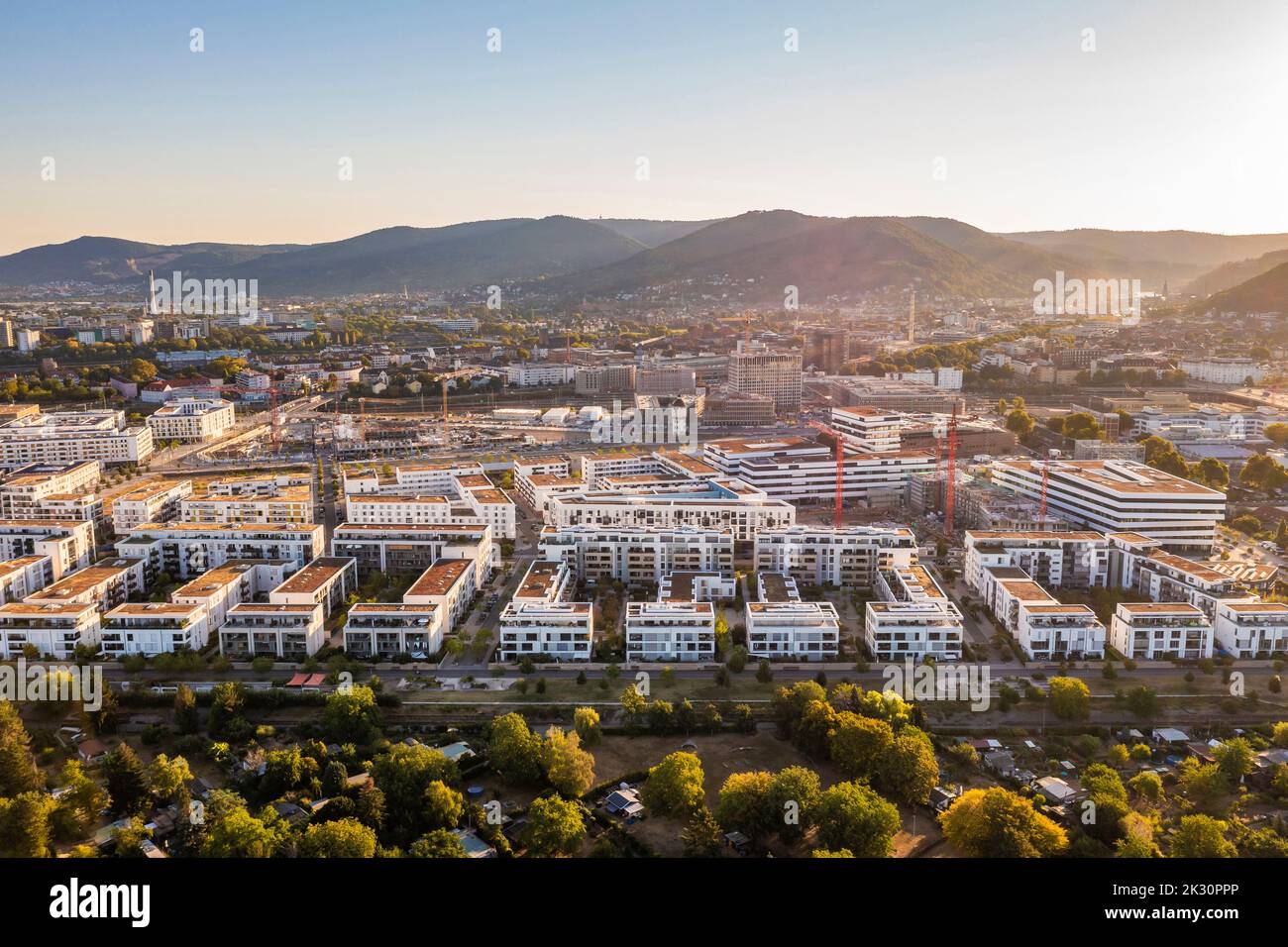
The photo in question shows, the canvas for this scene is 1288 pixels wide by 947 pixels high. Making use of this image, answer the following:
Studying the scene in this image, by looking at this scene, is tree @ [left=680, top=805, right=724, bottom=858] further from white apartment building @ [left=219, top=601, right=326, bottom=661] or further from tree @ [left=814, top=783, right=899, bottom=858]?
white apartment building @ [left=219, top=601, right=326, bottom=661]

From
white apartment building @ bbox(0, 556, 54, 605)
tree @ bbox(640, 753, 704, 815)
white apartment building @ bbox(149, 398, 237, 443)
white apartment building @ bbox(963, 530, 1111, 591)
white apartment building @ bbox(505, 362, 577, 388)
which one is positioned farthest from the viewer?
white apartment building @ bbox(505, 362, 577, 388)

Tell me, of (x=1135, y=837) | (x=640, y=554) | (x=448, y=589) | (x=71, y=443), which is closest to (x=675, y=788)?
(x=1135, y=837)

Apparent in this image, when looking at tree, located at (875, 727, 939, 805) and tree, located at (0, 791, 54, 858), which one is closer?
tree, located at (0, 791, 54, 858)

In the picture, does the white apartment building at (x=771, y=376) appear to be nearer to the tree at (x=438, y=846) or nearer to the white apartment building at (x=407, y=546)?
the white apartment building at (x=407, y=546)

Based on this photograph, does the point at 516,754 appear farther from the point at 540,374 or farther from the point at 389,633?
the point at 540,374

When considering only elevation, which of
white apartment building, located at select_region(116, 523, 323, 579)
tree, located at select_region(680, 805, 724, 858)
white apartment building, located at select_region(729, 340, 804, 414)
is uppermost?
white apartment building, located at select_region(729, 340, 804, 414)

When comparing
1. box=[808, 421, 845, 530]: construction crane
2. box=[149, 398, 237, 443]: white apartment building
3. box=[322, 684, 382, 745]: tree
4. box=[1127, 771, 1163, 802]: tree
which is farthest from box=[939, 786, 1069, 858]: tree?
box=[149, 398, 237, 443]: white apartment building
